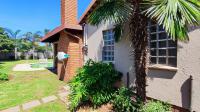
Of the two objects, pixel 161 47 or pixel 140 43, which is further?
pixel 161 47

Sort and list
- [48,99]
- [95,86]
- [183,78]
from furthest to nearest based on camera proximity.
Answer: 1. [48,99]
2. [95,86]
3. [183,78]

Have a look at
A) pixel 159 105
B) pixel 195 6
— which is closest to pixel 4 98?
pixel 159 105

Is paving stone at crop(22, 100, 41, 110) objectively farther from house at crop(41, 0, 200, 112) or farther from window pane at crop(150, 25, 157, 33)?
window pane at crop(150, 25, 157, 33)

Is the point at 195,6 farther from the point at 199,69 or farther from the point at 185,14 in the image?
the point at 199,69

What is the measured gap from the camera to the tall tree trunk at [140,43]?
6102mm

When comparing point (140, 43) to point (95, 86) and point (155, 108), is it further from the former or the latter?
point (95, 86)

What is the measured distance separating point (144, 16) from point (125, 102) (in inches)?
123

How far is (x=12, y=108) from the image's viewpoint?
9.05m

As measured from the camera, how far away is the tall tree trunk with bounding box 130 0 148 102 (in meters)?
6.10

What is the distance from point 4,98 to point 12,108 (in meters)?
1.93

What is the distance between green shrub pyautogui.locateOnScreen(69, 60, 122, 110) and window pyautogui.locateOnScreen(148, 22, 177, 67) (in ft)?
6.87

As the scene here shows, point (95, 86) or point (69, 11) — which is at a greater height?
point (69, 11)

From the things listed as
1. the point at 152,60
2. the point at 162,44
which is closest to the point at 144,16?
the point at 162,44

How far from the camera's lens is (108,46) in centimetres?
1077
